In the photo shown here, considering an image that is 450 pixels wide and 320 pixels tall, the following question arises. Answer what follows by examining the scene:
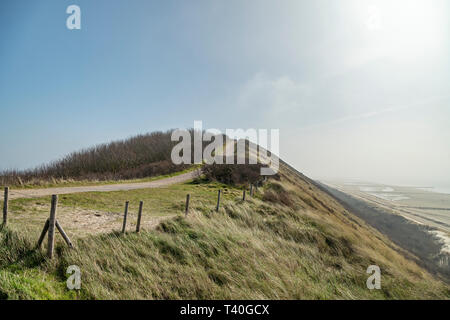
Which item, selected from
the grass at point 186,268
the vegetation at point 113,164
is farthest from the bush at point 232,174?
the grass at point 186,268

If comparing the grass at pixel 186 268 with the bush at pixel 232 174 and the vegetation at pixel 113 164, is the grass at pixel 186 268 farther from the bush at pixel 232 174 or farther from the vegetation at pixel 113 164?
the vegetation at pixel 113 164

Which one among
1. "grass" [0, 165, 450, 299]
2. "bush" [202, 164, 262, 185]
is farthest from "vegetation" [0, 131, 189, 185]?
"grass" [0, 165, 450, 299]

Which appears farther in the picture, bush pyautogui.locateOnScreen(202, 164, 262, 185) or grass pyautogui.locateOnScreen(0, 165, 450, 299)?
bush pyautogui.locateOnScreen(202, 164, 262, 185)

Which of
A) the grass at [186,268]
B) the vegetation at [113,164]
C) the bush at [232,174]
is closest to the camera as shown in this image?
the grass at [186,268]

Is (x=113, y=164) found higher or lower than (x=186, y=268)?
higher

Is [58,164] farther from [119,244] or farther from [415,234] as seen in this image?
[415,234]

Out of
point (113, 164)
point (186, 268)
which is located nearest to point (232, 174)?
point (186, 268)

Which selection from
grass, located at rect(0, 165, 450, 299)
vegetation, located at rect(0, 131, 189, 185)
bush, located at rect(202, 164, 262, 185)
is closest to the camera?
grass, located at rect(0, 165, 450, 299)

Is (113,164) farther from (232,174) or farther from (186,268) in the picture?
(186,268)

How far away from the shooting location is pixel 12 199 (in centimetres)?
1076

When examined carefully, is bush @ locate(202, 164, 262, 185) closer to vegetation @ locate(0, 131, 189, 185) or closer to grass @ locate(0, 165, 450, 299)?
vegetation @ locate(0, 131, 189, 185)

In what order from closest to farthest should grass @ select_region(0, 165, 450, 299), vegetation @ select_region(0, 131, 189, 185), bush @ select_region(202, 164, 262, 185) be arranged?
grass @ select_region(0, 165, 450, 299)
bush @ select_region(202, 164, 262, 185)
vegetation @ select_region(0, 131, 189, 185)

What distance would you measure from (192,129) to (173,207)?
41.3m
